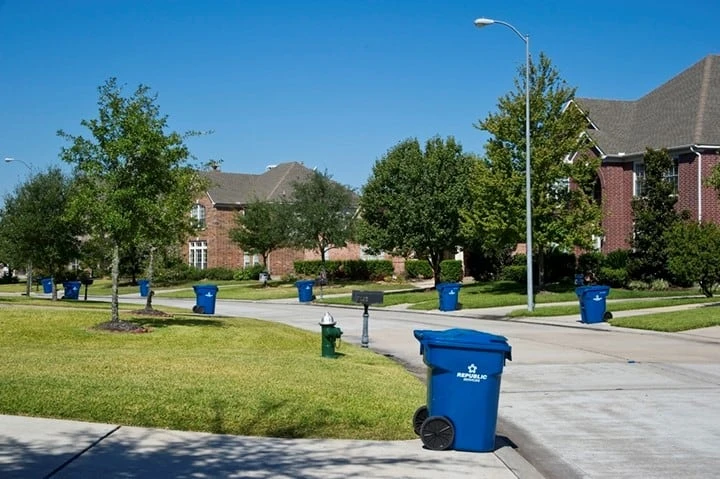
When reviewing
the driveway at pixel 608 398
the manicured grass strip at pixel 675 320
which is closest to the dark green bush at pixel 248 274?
the driveway at pixel 608 398

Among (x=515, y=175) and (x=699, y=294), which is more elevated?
(x=515, y=175)

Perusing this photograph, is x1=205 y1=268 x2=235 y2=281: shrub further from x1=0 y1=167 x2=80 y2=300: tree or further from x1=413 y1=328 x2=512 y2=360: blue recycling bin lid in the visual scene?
x1=413 y1=328 x2=512 y2=360: blue recycling bin lid

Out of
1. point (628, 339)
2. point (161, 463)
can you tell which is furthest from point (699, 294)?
point (161, 463)

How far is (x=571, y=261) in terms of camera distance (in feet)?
144

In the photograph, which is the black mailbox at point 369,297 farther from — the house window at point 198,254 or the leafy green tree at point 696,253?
the house window at point 198,254

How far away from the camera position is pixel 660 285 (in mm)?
37281

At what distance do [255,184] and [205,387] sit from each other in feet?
202

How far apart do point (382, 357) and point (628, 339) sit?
7.00 metres

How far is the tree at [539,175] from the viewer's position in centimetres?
3500

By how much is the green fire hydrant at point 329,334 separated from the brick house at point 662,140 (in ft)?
82.9

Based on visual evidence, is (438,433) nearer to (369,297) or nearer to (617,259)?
(369,297)

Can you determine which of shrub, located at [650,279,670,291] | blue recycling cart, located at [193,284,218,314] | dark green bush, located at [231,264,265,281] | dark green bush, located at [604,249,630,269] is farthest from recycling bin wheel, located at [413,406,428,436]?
dark green bush, located at [231,264,265,281]

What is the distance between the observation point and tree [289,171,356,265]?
173 feet

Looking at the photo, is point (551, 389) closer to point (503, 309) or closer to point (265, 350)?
point (265, 350)
